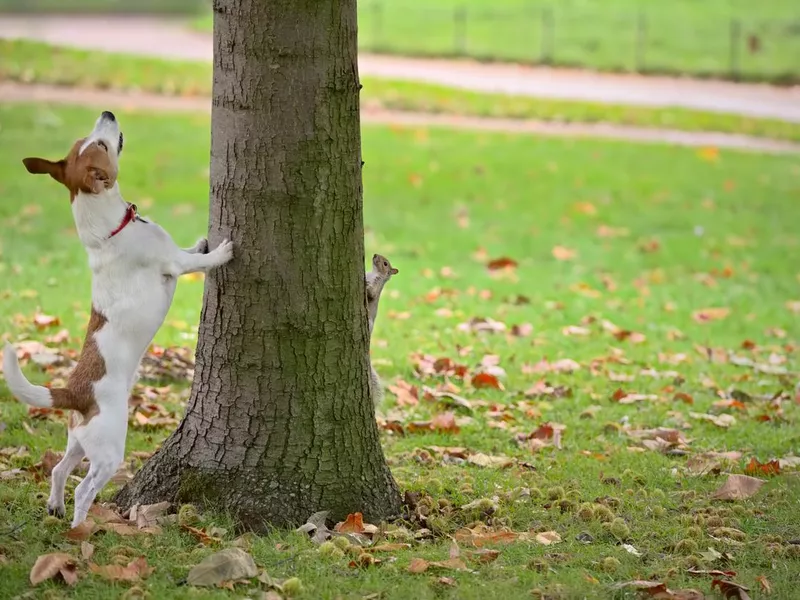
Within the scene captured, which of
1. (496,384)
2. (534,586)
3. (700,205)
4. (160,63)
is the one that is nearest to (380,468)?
(534,586)

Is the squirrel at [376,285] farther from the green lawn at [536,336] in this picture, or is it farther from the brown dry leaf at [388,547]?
the brown dry leaf at [388,547]

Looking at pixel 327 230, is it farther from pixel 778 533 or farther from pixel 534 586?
pixel 778 533

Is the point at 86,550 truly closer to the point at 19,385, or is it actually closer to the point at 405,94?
the point at 19,385

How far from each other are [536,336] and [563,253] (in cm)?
322

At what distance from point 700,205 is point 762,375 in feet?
21.1

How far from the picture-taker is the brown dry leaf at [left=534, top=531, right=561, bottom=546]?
15.0ft

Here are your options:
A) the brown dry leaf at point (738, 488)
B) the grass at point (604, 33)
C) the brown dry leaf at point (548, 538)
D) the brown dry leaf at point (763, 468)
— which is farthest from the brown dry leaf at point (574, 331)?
the grass at point (604, 33)

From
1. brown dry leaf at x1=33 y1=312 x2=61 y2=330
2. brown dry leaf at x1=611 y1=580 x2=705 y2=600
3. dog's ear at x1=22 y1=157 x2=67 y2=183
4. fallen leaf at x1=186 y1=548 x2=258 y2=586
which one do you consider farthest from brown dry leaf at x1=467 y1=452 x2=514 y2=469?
brown dry leaf at x1=33 y1=312 x2=61 y2=330

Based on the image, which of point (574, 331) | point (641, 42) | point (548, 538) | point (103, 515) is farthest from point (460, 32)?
point (103, 515)

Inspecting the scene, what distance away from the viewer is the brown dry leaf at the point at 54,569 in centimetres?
395

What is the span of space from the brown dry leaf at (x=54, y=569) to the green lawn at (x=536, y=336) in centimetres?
6

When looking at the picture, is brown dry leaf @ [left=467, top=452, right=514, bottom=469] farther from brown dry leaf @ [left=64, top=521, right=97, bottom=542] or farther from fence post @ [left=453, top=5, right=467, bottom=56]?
fence post @ [left=453, top=5, right=467, bottom=56]

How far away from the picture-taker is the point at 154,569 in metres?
4.11

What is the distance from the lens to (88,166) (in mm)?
4426
